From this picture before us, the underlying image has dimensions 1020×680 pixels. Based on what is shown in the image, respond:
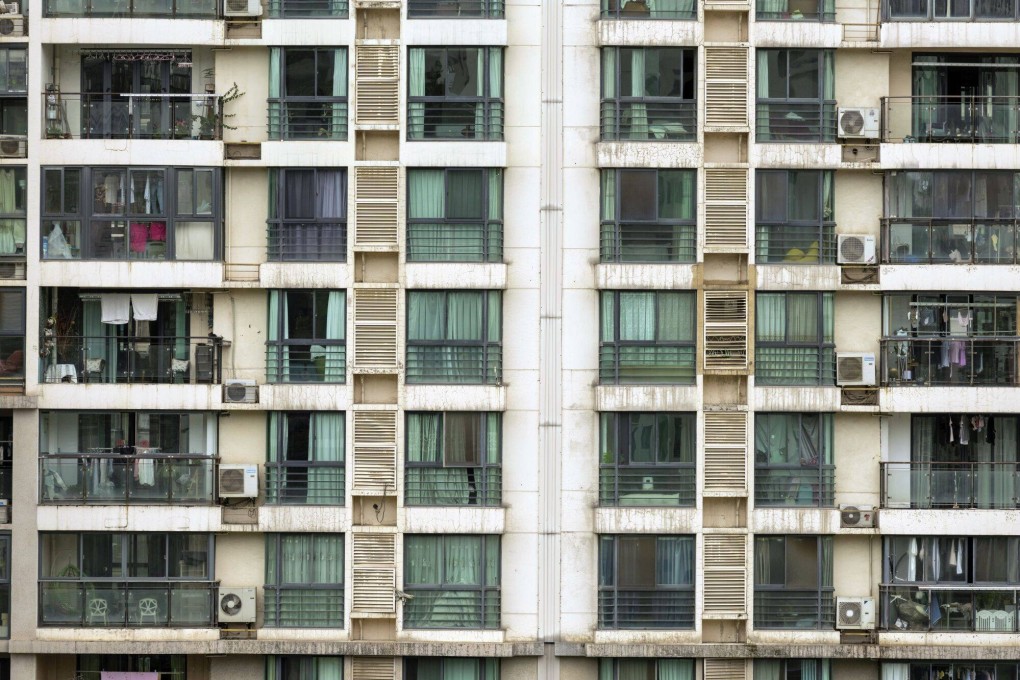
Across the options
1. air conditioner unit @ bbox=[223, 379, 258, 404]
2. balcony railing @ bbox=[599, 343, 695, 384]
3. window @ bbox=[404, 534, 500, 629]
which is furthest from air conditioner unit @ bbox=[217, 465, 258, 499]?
balcony railing @ bbox=[599, 343, 695, 384]

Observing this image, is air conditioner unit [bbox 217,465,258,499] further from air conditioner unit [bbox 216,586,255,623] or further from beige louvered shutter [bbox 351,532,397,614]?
beige louvered shutter [bbox 351,532,397,614]

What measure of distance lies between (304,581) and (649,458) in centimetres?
706

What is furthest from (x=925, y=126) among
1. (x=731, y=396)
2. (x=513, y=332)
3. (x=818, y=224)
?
(x=513, y=332)

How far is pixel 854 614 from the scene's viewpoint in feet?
88.2

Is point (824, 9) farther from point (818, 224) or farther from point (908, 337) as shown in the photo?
point (908, 337)

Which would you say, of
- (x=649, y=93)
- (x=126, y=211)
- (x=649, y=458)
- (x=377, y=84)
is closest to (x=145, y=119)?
(x=126, y=211)

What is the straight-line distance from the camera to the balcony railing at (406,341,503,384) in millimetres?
27000

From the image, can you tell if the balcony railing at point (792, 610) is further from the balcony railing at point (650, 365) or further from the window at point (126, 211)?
the window at point (126, 211)

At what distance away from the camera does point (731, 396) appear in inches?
1069

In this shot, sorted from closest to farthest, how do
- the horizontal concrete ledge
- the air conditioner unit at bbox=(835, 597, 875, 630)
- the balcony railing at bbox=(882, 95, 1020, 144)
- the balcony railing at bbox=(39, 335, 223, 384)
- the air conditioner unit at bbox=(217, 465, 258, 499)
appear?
1. the horizontal concrete ledge
2. the air conditioner unit at bbox=(217, 465, 258, 499)
3. the air conditioner unit at bbox=(835, 597, 875, 630)
4. the balcony railing at bbox=(39, 335, 223, 384)
5. the balcony railing at bbox=(882, 95, 1020, 144)

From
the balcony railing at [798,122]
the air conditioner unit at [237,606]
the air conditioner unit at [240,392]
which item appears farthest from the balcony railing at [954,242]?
the air conditioner unit at [237,606]

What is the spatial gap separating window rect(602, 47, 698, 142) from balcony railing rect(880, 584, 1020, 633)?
9.78m

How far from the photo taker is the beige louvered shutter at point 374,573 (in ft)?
88.3

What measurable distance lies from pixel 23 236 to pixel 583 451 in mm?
11657
